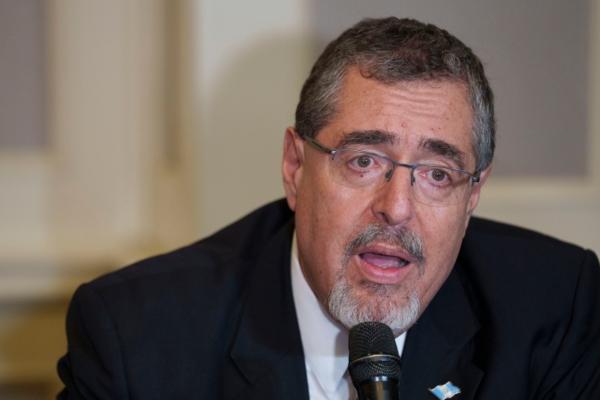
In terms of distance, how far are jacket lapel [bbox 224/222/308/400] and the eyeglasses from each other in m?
0.36

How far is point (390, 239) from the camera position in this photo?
1.94 metres

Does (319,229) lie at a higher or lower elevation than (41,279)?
higher

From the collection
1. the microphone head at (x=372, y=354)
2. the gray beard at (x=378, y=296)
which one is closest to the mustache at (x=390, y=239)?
the gray beard at (x=378, y=296)

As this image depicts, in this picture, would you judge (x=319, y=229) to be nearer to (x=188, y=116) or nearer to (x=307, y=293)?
(x=307, y=293)

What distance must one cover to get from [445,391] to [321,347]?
31 cm

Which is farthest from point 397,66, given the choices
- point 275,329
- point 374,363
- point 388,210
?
point 374,363

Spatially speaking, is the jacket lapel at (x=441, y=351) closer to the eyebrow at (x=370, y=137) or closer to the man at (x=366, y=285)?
the man at (x=366, y=285)

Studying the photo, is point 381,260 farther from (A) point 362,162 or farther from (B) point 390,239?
(A) point 362,162

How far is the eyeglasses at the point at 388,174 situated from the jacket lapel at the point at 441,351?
0.33 metres

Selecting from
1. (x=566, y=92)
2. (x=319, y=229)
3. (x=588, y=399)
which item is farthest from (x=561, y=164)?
(x=319, y=229)

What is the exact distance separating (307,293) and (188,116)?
91cm

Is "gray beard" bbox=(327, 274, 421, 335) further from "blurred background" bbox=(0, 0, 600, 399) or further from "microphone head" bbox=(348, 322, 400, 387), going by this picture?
"blurred background" bbox=(0, 0, 600, 399)

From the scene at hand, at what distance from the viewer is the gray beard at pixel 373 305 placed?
6.43 feet

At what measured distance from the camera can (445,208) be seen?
Result: 6.66 ft
